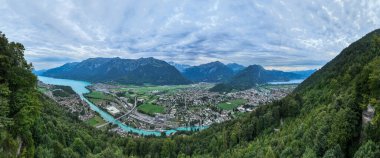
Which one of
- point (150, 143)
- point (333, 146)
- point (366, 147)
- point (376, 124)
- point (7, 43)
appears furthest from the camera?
point (150, 143)

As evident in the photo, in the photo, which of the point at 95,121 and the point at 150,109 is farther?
the point at 150,109

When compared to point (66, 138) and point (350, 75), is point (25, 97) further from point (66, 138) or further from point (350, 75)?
point (350, 75)

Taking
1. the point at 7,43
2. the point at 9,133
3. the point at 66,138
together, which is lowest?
the point at 66,138

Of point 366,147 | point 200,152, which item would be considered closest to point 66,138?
point 200,152

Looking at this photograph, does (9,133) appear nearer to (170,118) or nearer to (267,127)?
(267,127)

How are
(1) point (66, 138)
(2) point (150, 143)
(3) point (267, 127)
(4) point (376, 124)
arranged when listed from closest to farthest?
(4) point (376, 124) < (1) point (66, 138) < (3) point (267, 127) < (2) point (150, 143)

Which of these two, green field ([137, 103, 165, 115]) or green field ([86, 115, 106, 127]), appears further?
green field ([137, 103, 165, 115])

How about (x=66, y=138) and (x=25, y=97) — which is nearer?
(x=25, y=97)

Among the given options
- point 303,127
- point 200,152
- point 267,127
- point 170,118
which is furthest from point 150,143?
point 170,118

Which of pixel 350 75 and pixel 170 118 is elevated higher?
pixel 350 75

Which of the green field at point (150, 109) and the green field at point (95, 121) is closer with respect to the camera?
the green field at point (95, 121)
